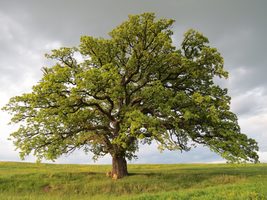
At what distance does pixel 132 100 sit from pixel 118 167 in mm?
7224

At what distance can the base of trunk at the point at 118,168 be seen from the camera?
1315 inches

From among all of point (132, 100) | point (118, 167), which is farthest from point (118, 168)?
point (132, 100)

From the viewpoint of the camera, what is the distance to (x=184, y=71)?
34.5 meters

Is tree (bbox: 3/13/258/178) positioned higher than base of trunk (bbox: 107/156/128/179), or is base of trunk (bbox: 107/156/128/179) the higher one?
tree (bbox: 3/13/258/178)

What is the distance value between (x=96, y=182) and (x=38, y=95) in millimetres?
10040

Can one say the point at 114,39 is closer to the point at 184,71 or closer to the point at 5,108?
the point at 184,71

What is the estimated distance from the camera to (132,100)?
112ft

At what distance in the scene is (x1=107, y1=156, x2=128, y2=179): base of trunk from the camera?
3341cm

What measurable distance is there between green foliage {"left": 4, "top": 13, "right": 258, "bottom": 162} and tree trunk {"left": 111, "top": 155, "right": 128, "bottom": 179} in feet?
1.92

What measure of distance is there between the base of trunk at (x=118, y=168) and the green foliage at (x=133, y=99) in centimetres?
67

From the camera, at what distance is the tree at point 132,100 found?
2986 cm

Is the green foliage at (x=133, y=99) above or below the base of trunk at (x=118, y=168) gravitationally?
above

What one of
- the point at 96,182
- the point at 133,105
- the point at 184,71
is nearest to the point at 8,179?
the point at 96,182

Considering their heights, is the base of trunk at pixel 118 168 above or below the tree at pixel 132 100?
below
